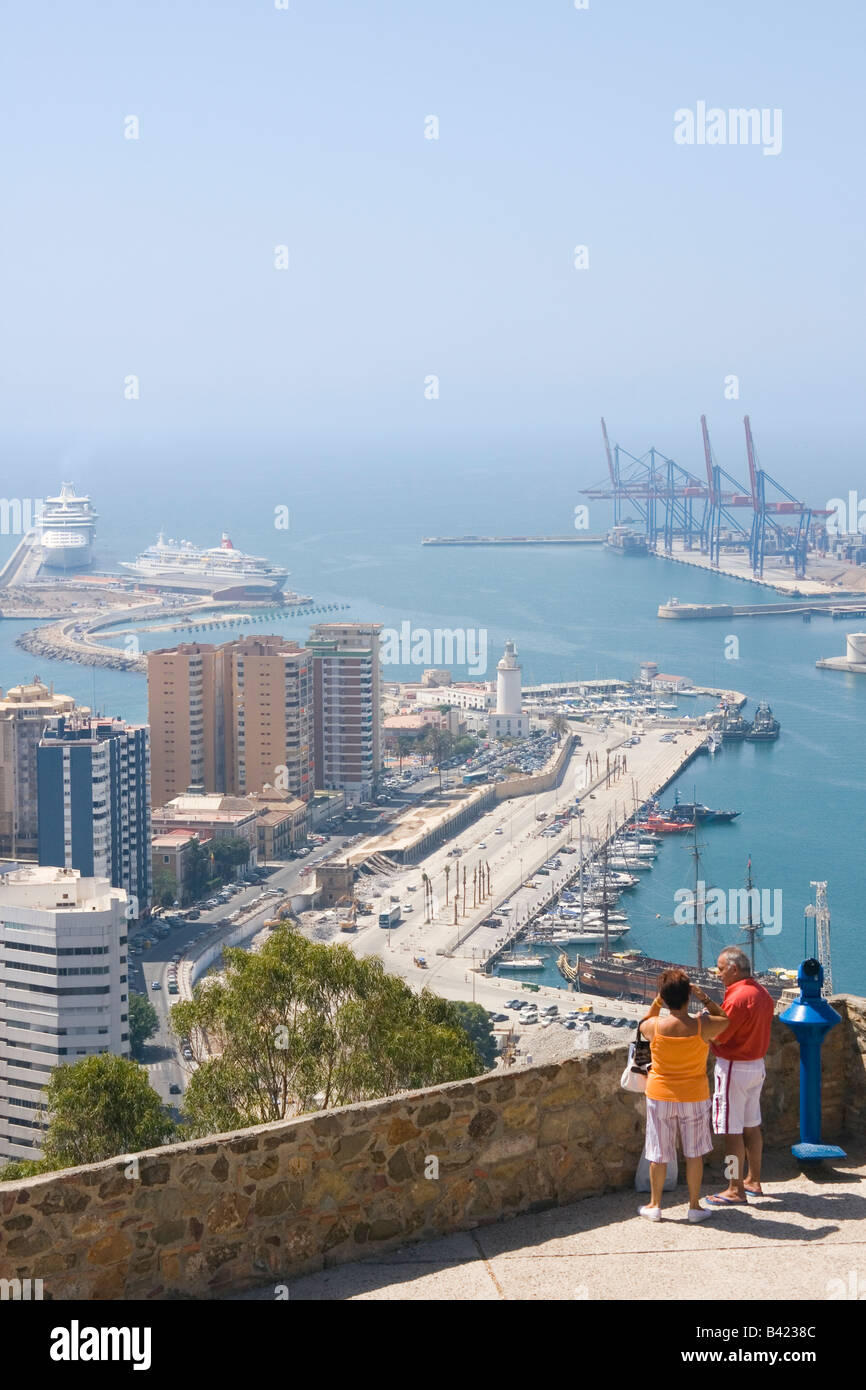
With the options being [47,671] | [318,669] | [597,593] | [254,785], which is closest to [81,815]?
[254,785]

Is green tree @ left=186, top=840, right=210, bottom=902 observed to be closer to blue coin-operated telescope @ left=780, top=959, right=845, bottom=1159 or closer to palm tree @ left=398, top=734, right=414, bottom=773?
palm tree @ left=398, top=734, right=414, bottom=773

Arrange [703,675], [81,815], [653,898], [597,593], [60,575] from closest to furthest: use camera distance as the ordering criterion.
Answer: [81,815] < [653,898] < [703,675] < [597,593] < [60,575]

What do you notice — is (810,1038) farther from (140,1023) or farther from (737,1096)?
(140,1023)

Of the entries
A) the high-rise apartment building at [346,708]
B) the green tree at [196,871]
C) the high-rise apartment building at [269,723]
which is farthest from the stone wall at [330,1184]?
the high-rise apartment building at [346,708]

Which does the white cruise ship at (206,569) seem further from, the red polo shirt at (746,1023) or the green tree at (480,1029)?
the red polo shirt at (746,1023)
